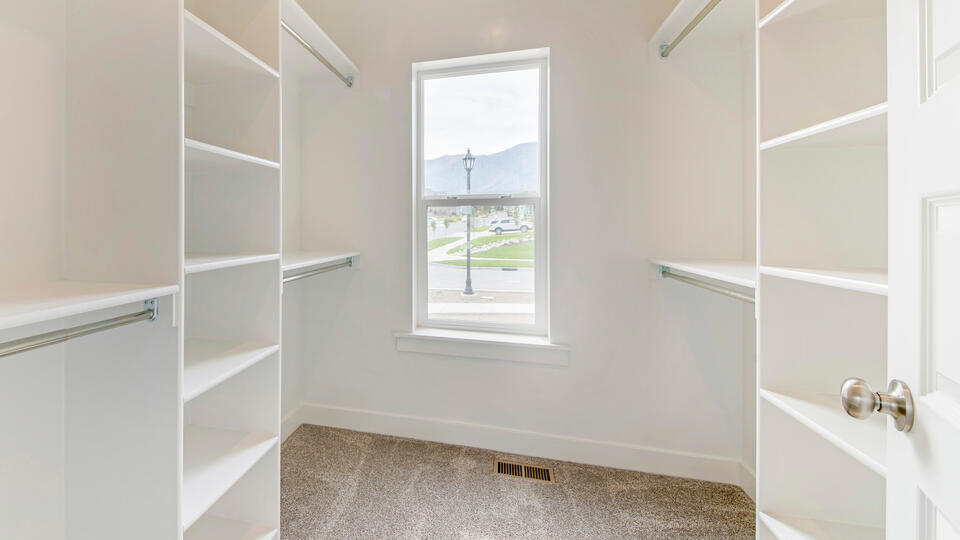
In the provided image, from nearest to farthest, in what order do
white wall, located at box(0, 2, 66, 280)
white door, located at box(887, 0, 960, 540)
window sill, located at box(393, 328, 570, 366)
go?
white door, located at box(887, 0, 960, 540) → white wall, located at box(0, 2, 66, 280) → window sill, located at box(393, 328, 570, 366)

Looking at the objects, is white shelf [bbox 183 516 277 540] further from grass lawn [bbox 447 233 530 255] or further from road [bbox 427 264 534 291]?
grass lawn [bbox 447 233 530 255]

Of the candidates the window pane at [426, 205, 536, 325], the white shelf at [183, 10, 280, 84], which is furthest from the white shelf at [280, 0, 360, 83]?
the window pane at [426, 205, 536, 325]

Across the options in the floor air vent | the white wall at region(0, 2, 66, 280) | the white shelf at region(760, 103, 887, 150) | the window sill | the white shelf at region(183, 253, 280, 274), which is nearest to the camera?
the white shelf at region(760, 103, 887, 150)

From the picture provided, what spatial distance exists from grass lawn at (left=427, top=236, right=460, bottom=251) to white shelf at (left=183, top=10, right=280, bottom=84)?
117cm

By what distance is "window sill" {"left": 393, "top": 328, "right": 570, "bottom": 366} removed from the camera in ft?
6.57

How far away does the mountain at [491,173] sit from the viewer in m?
2.13

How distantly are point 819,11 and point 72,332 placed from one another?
199cm

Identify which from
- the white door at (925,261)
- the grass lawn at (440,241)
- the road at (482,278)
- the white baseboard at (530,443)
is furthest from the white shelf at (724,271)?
the grass lawn at (440,241)

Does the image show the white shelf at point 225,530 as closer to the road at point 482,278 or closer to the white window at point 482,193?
the white window at point 482,193

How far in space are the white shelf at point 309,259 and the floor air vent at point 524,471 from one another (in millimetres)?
1376

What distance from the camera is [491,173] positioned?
2180mm

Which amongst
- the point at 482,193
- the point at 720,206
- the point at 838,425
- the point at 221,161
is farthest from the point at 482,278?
the point at 838,425

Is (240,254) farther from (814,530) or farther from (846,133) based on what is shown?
(814,530)

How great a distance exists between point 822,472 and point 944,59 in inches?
42.4
